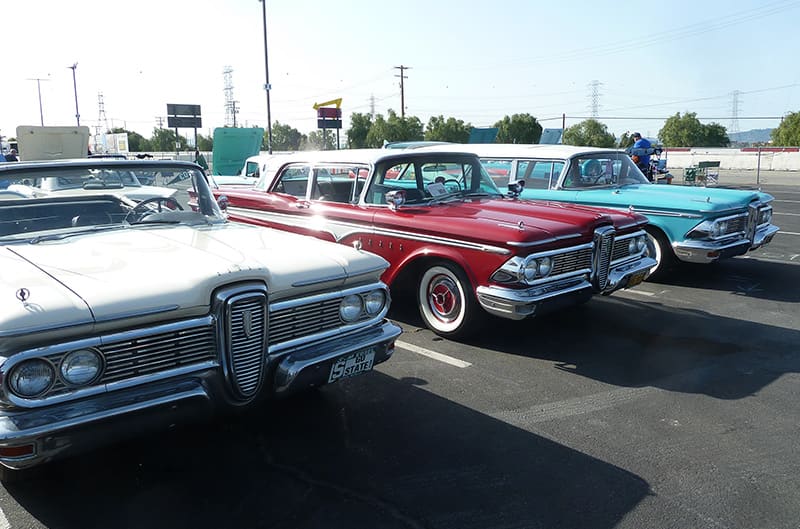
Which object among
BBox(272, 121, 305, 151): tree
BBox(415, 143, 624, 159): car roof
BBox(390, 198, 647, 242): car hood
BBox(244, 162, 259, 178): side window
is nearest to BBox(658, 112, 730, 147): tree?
BBox(272, 121, 305, 151): tree

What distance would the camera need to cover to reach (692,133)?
6850 centimetres

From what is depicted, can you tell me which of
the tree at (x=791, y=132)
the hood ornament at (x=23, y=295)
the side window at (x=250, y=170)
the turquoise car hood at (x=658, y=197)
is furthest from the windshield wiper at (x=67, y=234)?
the tree at (x=791, y=132)

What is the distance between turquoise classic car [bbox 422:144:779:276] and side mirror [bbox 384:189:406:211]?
1.78 m

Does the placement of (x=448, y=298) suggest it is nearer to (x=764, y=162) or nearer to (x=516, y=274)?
(x=516, y=274)

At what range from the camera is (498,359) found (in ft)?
16.8

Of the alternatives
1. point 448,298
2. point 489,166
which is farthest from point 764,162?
point 448,298

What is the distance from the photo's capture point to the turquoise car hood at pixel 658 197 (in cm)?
757

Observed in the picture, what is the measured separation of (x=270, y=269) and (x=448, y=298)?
8.26 ft

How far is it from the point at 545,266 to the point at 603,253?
781 mm

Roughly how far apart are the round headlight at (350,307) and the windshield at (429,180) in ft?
8.19

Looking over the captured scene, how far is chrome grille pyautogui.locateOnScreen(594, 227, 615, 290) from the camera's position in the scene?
544cm

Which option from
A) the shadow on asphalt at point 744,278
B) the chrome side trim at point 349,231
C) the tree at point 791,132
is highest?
the tree at point 791,132

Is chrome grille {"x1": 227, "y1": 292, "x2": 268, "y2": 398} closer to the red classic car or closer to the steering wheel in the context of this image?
the steering wheel

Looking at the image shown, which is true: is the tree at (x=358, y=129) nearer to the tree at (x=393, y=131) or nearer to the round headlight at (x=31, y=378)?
the tree at (x=393, y=131)
